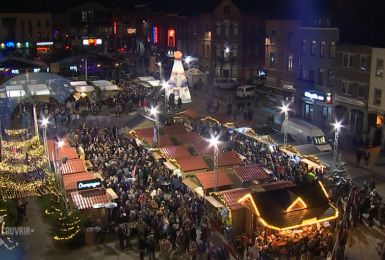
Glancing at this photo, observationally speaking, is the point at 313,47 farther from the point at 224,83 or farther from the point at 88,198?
the point at 88,198

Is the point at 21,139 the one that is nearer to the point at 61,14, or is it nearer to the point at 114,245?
the point at 114,245

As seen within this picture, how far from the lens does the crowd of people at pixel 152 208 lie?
21.9m

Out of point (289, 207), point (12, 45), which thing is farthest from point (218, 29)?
point (289, 207)

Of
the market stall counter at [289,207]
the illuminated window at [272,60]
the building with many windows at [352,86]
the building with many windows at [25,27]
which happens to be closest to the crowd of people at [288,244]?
the market stall counter at [289,207]

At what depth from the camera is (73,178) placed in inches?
1074

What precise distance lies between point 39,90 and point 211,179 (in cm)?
2633

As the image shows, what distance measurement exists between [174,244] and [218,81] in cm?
4308

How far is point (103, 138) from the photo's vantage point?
3744cm

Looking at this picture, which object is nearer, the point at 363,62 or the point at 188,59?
the point at 363,62

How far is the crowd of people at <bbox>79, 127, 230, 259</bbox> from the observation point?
21859mm

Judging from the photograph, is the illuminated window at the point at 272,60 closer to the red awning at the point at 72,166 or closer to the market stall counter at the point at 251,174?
the market stall counter at the point at 251,174

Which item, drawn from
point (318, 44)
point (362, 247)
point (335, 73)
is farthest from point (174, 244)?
point (318, 44)

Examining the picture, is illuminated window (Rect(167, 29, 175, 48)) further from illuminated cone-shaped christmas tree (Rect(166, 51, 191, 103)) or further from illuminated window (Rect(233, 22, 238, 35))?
illuminated cone-shaped christmas tree (Rect(166, 51, 191, 103))

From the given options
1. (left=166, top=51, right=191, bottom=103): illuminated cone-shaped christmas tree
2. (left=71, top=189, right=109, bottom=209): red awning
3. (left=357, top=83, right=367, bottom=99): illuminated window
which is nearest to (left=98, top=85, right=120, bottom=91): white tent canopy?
(left=166, top=51, right=191, bottom=103): illuminated cone-shaped christmas tree
